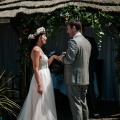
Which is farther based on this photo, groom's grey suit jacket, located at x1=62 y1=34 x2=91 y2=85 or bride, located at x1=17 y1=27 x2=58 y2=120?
bride, located at x1=17 y1=27 x2=58 y2=120

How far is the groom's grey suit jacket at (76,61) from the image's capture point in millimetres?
6051

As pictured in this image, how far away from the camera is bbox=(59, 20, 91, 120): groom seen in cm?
606

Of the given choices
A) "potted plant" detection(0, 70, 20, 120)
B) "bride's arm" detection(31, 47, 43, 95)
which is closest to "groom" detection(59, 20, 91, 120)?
"bride's arm" detection(31, 47, 43, 95)

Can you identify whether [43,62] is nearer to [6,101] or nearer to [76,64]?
[76,64]

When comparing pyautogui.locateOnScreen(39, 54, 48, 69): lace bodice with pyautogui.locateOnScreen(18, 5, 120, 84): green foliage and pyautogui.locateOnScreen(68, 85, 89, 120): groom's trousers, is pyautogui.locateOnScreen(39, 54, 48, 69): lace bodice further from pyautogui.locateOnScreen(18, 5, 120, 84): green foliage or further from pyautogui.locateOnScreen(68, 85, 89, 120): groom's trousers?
pyautogui.locateOnScreen(18, 5, 120, 84): green foliage

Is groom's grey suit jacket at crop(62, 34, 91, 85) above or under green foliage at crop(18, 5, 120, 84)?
under

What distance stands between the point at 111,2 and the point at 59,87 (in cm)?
266

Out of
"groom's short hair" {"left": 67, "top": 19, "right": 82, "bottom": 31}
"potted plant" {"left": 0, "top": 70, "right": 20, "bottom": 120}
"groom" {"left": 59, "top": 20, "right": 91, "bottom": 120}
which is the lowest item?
"potted plant" {"left": 0, "top": 70, "right": 20, "bottom": 120}

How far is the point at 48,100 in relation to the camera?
6.41 metres

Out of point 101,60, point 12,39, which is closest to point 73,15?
point 101,60

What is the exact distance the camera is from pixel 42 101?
6.35 meters

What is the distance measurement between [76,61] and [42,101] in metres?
1.03

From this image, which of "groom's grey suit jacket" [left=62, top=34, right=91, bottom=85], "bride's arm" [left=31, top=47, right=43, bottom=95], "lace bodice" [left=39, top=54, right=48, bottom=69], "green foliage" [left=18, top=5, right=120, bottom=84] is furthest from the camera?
"green foliage" [left=18, top=5, right=120, bottom=84]

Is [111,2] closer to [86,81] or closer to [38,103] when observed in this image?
[86,81]
